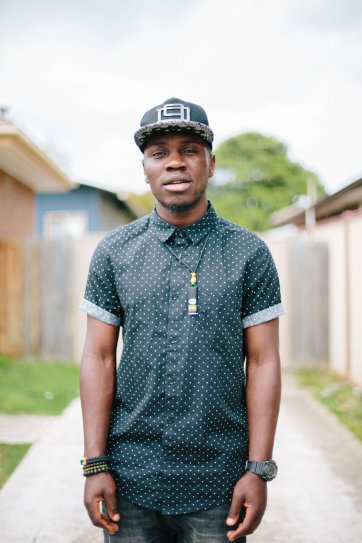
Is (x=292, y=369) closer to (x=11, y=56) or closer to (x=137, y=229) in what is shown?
(x=137, y=229)

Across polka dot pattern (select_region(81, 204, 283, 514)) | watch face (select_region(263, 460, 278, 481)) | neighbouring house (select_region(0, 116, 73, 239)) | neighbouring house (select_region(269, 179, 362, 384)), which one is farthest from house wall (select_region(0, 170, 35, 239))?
watch face (select_region(263, 460, 278, 481))

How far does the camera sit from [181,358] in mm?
1847

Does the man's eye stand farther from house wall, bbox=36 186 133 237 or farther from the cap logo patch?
house wall, bbox=36 186 133 237

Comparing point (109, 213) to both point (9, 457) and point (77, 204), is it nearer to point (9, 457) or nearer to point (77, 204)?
point (77, 204)

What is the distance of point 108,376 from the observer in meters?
1.98

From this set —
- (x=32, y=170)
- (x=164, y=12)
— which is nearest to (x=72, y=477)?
(x=32, y=170)

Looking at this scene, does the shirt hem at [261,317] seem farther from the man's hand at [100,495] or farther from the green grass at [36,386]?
the green grass at [36,386]

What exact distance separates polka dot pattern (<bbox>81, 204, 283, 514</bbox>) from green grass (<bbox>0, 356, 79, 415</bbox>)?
15.5ft

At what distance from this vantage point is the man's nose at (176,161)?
1.93 meters

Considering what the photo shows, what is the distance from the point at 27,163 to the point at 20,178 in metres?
1.93

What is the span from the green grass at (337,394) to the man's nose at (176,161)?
437cm

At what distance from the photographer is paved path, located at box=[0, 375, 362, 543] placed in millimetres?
3625

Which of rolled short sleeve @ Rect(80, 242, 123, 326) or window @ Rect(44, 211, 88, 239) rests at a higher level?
window @ Rect(44, 211, 88, 239)

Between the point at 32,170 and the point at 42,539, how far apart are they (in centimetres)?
883
